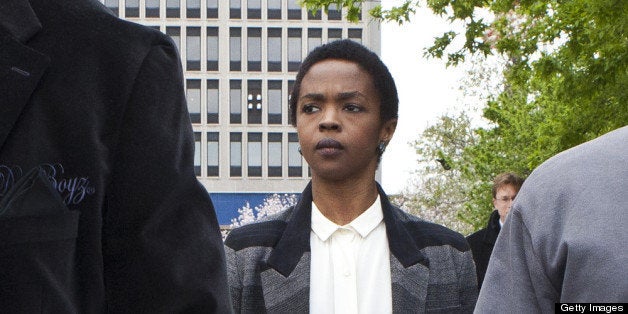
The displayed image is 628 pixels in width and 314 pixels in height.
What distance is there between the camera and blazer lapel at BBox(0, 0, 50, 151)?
213 cm

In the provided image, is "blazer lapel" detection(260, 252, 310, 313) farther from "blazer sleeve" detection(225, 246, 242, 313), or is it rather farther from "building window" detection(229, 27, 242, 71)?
"building window" detection(229, 27, 242, 71)

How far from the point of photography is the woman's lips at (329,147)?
4176mm

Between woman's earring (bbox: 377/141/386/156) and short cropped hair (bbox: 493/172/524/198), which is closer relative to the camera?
woman's earring (bbox: 377/141/386/156)

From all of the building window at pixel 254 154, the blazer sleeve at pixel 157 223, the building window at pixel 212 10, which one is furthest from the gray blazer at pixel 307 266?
the building window at pixel 212 10

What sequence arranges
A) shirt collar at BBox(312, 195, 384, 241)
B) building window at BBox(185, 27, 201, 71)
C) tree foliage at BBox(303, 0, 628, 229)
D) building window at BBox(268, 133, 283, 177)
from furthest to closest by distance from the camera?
building window at BBox(185, 27, 201, 71)
building window at BBox(268, 133, 283, 177)
tree foliage at BBox(303, 0, 628, 229)
shirt collar at BBox(312, 195, 384, 241)

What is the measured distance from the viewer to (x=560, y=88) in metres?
16.0

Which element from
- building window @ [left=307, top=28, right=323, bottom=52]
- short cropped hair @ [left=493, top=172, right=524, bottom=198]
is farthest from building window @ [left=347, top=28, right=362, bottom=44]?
short cropped hair @ [left=493, top=172, right=524, bottom=198]

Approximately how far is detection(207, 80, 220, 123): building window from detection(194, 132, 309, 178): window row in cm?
98

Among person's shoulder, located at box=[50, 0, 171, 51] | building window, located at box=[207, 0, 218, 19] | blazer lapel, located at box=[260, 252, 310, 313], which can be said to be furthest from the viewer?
building window, located at box=[207, 0, 218, 19]

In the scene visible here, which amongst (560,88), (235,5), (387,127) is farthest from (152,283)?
(235,5)

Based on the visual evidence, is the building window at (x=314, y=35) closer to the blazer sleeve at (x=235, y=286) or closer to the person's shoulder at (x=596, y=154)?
the blazer sleeve at (x=235, y=286)

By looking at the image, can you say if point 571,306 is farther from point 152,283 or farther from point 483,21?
point 483,21

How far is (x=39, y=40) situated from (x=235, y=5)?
242ft

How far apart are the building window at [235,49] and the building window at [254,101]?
51.8 inches
